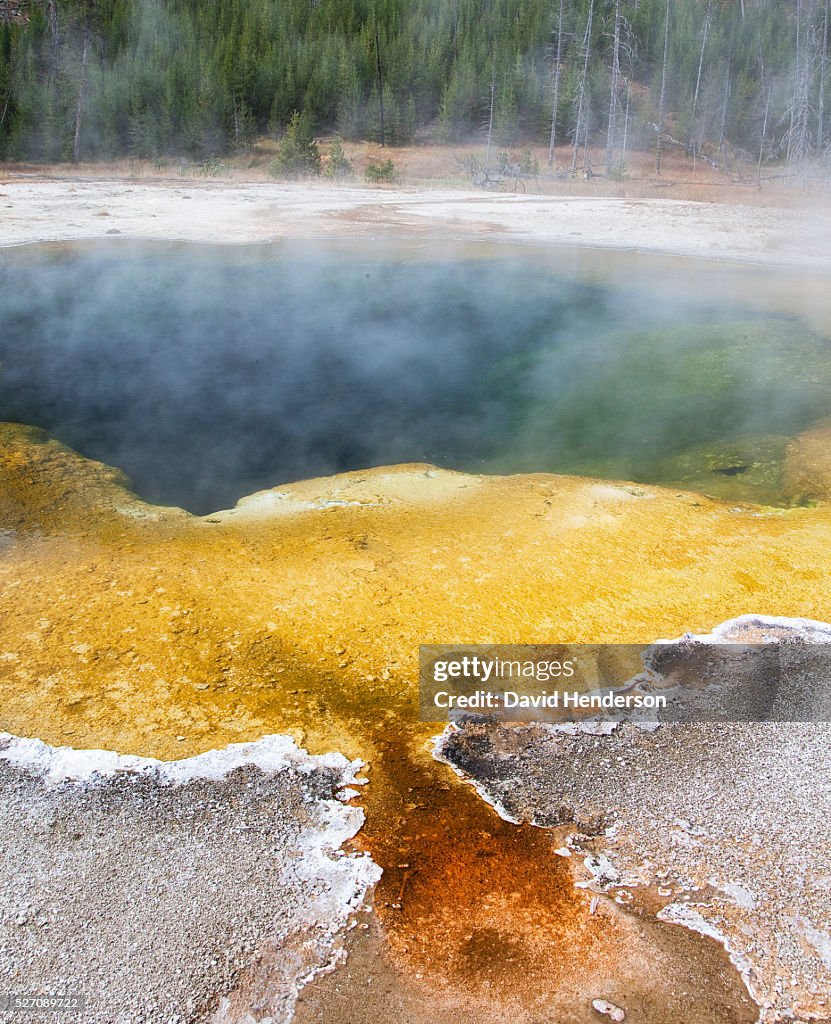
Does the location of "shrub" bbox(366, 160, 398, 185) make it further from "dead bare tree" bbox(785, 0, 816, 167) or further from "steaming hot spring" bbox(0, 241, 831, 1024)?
"steaming hot spring" bbox(0, 241, 831, 1024)

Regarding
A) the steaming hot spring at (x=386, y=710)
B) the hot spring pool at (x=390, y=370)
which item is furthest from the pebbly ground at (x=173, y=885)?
the hot spring pool at (x=390, y=370)

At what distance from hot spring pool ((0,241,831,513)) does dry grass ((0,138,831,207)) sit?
10862mm

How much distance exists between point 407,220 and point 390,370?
8.73 metres

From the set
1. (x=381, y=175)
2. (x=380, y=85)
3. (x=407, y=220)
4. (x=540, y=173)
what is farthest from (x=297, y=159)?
(x=380, y=85)

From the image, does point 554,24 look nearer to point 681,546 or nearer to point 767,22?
point 767,22

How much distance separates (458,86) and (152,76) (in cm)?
1110

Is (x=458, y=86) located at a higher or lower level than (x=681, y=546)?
higher

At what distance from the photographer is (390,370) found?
899 cm

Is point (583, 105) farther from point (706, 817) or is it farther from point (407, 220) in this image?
point (706, 817)

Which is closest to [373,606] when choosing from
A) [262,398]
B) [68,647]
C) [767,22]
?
[68,647]

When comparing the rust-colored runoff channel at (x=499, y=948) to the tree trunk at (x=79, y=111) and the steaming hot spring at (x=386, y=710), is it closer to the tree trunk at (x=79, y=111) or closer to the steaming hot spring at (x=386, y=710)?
the steaming hot spring at (x=386, y=710)

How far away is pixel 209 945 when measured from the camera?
8.06 feet

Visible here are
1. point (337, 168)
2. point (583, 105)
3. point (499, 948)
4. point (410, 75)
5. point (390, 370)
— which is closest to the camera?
point (499, 948)

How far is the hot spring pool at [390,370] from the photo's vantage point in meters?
6.84
